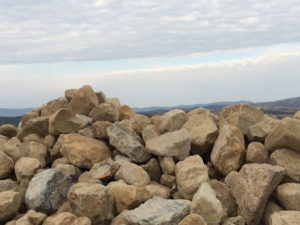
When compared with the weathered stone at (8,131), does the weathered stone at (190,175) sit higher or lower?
lower

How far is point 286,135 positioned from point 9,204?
6894 millimetres

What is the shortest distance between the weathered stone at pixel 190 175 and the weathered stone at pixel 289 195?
5.58ft

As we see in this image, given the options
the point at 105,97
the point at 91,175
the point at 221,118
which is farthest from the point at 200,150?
the point at 105,97

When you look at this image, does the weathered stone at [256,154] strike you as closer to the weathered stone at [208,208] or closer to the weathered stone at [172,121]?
the weathered stone at [208,208]

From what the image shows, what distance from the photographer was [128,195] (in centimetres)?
934

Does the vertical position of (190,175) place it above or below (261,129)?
below

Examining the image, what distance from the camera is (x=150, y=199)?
9172 mm

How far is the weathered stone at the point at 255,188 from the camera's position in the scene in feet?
29.3

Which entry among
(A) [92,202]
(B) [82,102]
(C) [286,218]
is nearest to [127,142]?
(A) [92,202]

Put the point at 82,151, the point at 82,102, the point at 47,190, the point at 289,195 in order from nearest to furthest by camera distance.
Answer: the point at 289,195 → the point at 47,190 → the point at 82,151 → the point at 82,102

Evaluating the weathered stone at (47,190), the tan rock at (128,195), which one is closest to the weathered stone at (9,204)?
the weathered stone at (47,190)

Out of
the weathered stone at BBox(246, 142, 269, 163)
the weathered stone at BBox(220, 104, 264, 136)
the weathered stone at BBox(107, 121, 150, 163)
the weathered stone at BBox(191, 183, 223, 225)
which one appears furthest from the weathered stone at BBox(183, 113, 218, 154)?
the weathered stone at BBox(191, 183, 223, 225)

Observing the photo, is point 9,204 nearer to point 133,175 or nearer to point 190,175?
point 133,175

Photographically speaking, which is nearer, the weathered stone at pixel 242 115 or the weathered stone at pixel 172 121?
the weathered stone at pixel 242 115
